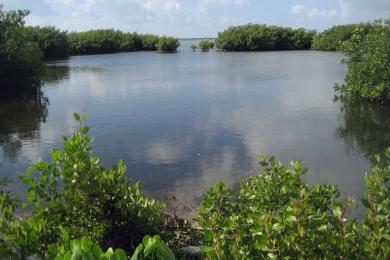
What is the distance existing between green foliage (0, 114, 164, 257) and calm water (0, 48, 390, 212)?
5.42 meters

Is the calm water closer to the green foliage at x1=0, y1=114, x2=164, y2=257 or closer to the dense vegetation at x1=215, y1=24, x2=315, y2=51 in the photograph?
the green foliage at x1=0, y1=114, x2=164, y2=257

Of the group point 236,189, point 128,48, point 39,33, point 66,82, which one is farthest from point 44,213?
point 128,48

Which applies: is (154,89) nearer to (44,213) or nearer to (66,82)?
(66,82)

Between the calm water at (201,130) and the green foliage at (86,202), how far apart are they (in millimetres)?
5417

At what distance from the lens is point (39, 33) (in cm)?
5800

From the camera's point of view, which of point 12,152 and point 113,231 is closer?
point 113,231

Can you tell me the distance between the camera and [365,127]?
15.9 m

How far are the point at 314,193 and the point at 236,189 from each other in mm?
6173

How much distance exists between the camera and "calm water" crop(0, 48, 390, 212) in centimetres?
1135

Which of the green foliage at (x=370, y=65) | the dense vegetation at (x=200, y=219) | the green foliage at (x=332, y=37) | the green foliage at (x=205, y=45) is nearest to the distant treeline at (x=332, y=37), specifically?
the green foliage at (x=332, y=37)

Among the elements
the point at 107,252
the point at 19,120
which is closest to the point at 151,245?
the point at 107,252

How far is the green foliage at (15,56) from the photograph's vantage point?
1017 inches

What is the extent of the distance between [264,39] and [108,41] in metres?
25.5

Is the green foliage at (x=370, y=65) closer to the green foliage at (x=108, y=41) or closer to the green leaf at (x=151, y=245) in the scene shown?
the green leaf at (x=151, y=245)
